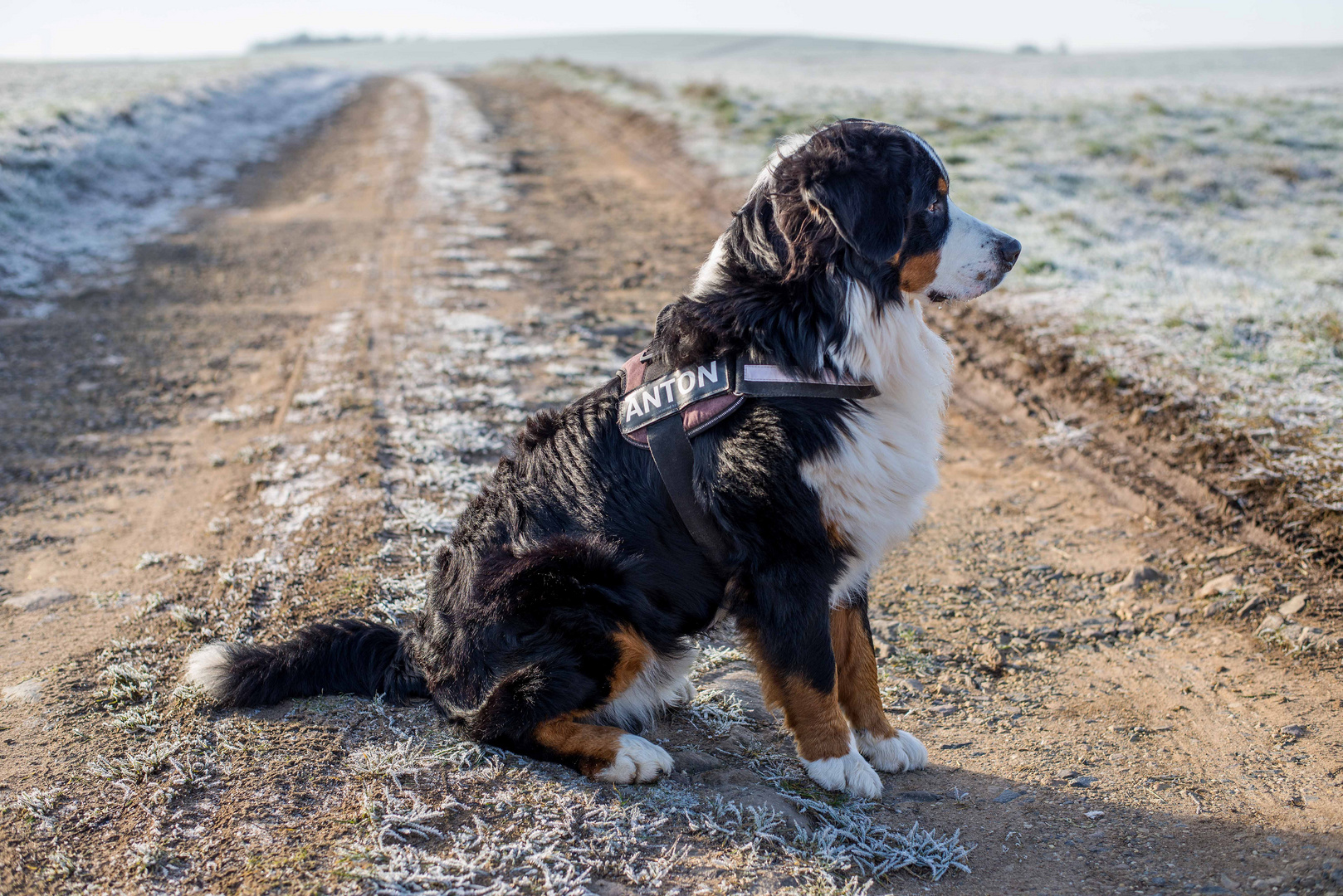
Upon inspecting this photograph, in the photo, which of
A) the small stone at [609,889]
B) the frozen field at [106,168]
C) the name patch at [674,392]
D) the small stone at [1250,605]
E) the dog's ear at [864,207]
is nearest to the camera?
the small stone at [609,889]

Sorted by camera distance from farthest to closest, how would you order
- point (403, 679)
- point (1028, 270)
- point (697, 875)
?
point (1028, 270) → point (403, 679) → point (697, 875)

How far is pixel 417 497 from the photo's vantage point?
16.9 ft

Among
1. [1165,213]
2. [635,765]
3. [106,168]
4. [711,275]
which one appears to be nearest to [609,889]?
[635,765]

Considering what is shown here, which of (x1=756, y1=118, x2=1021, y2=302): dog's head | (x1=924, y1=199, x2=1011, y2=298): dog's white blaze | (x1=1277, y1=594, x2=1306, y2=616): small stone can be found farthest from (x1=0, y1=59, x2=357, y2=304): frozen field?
(x1=1277, y1=594, x2=1306, y2=616): small stone

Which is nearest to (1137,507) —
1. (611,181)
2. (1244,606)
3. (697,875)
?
(1244,606)

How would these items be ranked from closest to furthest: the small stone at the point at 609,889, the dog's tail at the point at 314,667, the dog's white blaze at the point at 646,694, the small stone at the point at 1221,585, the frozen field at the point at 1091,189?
1. the small stone at the point at 609,889
2. the dog's white blaze at the point at 646,694
3. the dog's tail at the point at 314,667
4. the small stone at the point at 1221,585
5. the frozen field at the point at 1091,189

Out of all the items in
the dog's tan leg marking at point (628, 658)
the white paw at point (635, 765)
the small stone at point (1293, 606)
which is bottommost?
the white paw at point (635, 765)

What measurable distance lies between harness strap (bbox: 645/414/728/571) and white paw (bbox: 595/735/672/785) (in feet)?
2.35

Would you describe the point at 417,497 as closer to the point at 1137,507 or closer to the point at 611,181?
the point at 1137,507

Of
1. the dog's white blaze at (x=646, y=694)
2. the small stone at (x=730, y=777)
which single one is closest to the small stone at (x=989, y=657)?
the small stone at (x=730, y=777)

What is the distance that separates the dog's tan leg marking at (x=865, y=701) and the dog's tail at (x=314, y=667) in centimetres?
164

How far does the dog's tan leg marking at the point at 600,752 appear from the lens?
3.14 metres

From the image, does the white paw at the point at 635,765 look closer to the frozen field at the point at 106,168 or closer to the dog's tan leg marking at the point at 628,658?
the dog's tan leg marking at the point at 628,658

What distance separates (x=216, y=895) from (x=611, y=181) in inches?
496
